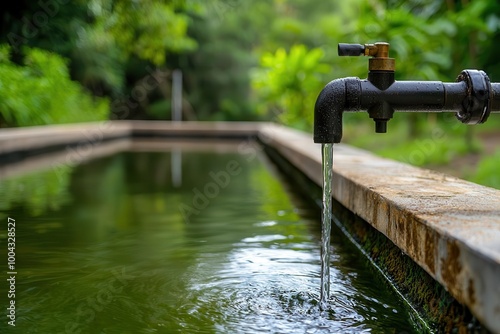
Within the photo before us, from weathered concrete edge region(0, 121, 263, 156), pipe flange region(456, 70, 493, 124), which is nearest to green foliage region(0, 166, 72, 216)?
weathered concrete edge region(0, 121, 263, 156)

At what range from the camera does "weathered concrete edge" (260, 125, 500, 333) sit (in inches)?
59.4

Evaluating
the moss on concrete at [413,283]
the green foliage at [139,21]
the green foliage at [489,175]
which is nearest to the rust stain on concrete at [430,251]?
the moss on concrete at [413,283]

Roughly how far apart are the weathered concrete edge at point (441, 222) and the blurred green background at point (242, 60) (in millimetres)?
1771

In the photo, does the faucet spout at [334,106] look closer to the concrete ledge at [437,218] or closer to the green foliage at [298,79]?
the concrete ledge at [437,218]

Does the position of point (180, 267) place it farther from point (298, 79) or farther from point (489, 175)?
point (298, 79)

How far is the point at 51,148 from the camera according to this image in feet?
32.3

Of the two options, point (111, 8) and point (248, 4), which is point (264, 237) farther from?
point (248, 4)

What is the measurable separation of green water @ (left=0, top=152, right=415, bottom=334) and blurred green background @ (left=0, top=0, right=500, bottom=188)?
1.91 m

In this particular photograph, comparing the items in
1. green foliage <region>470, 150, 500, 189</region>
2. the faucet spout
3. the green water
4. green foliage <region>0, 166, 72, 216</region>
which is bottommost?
the green water

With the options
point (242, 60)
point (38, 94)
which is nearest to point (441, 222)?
point (38, 94)

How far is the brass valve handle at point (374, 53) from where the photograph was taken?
2.46 metres

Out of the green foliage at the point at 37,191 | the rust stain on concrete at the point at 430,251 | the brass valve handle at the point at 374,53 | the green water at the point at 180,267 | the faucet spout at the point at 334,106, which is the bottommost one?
the green water at the point at 180,267

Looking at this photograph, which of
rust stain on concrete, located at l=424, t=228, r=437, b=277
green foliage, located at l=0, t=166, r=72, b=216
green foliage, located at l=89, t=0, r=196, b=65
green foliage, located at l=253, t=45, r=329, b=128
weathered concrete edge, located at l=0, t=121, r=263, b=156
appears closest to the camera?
rust stain on concrete, located at l=424, t=228, r=437, b=277

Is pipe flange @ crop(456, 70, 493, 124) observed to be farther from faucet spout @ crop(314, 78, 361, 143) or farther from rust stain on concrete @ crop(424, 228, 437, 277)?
rust stain on concrete @ crop(424, 228, 437, 277)
